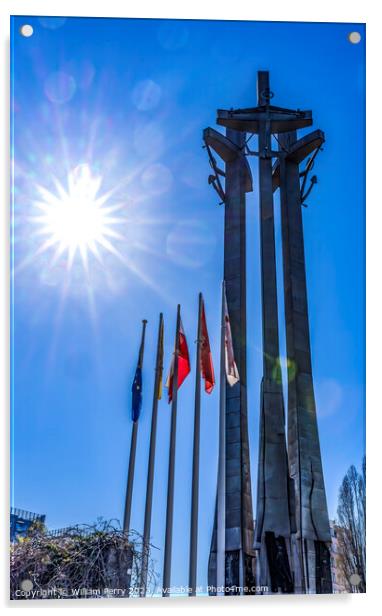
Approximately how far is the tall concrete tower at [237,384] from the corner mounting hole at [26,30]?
3443mm

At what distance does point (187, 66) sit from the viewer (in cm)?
1311

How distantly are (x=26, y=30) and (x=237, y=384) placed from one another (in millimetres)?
6475

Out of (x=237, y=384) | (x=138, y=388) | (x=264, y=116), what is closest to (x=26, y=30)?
(x=264, y=116)

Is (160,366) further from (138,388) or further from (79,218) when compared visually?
(79,218)

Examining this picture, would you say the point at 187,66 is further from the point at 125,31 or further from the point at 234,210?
the point at 234,210

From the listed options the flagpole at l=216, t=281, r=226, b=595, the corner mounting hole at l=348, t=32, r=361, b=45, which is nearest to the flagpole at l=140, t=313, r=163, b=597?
the flagpole at l=216, t=281, r=226, b=595

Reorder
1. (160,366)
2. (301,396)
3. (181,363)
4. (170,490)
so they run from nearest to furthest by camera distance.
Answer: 1. (170,490)
2. (181,363)
3. (160,366)
4. (301,396)

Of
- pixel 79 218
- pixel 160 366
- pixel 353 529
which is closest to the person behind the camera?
pixel 353 529

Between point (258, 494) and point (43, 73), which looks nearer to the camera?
point (43, 73)

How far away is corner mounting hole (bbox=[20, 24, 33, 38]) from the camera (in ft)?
39.8

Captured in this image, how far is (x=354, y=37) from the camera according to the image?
41.4 feet
